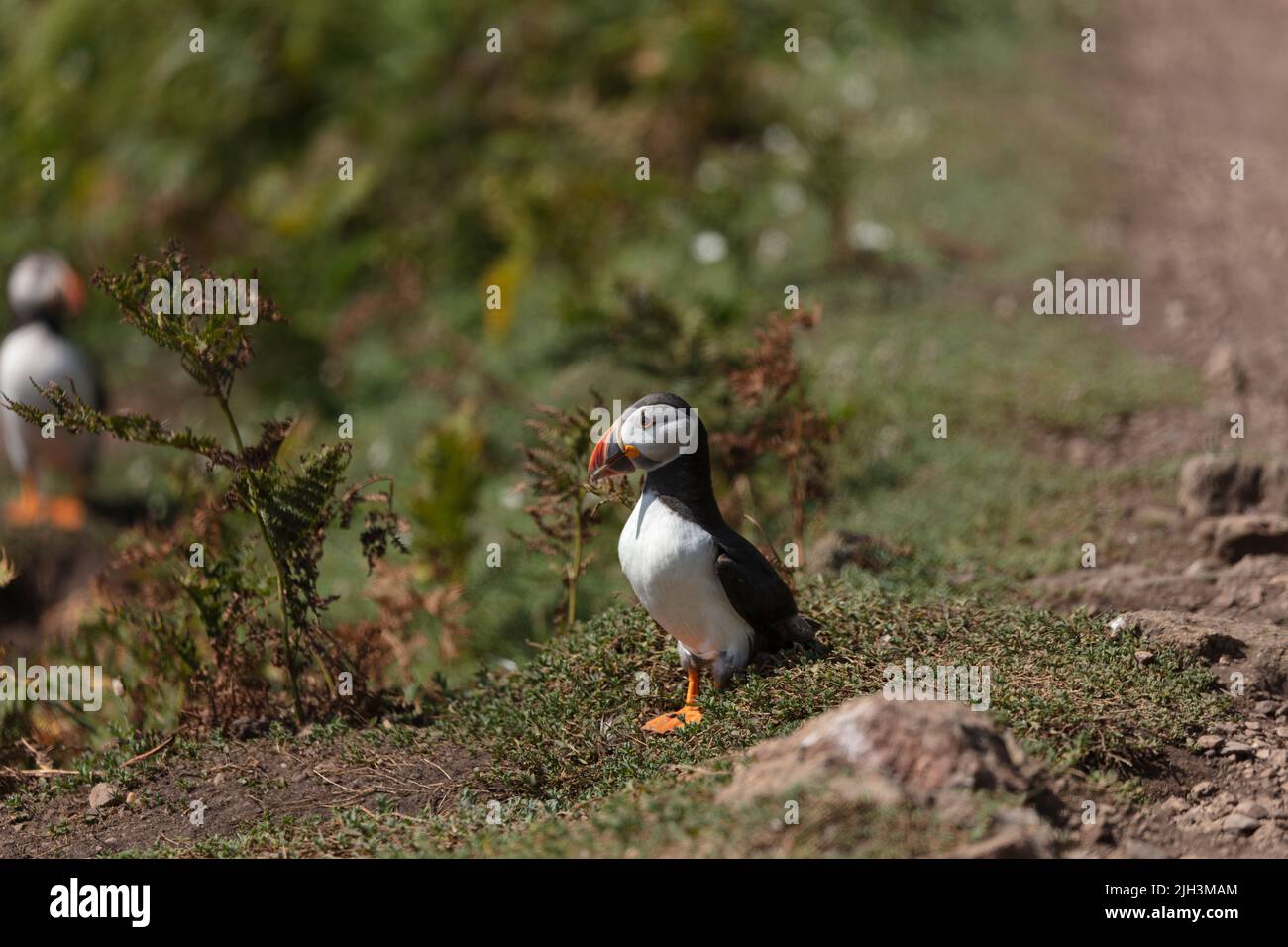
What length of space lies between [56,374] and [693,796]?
21.7 ft

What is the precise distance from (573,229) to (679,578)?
24.2 ft

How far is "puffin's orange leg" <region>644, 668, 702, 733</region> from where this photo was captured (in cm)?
521

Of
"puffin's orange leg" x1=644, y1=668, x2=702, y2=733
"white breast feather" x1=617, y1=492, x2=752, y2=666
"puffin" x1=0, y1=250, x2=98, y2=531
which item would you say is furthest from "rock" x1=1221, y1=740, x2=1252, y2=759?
"puffin" x1=0, y1=250, x2=98, y2=531

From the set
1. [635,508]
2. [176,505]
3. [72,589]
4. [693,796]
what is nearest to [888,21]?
[176,505]

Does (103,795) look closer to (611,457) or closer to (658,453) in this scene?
(611,457)

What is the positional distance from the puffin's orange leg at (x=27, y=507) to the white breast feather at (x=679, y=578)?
20.6ft

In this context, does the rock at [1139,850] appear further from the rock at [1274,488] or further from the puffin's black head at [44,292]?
the puffin's black head at [44,292]

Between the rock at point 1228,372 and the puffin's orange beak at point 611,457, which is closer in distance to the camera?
the puffin's orange beak at point 611,457

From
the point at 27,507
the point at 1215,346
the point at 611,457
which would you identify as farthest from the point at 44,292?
the point at 1215,346

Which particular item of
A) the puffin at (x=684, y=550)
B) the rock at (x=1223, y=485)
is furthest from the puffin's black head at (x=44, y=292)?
the rock at (x=1223, y=485)

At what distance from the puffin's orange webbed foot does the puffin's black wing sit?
1.29ft

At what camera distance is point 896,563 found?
22.8ft

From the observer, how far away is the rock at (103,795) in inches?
218

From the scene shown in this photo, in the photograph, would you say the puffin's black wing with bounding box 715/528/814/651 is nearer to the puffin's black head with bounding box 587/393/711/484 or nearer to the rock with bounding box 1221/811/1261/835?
the puffin's black head with bounding box 587/393/711/484
